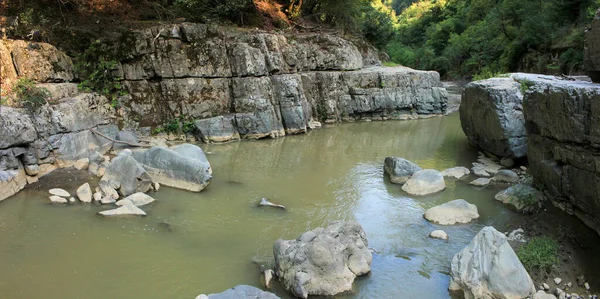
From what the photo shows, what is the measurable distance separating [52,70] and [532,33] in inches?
1127

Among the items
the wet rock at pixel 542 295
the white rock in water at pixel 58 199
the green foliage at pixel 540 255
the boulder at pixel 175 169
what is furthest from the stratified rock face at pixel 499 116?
the white rock in water at pixel 58 199

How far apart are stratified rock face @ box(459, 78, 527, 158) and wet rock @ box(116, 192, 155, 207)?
35.9 ft

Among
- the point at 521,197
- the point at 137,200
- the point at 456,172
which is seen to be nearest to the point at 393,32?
Answer: the point at 456,172

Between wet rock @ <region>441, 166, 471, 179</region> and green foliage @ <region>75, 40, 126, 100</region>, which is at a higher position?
green foliage @ <region>75, 40, 126, 100</region>

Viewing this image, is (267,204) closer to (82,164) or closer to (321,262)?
(321,262)

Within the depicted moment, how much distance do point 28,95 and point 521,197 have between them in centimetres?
1387

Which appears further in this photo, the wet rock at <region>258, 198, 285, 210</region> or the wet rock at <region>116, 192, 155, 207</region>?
the wet rock at <region>258, 198, 285, 210</region>

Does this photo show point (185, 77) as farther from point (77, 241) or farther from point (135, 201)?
point (77, 241)

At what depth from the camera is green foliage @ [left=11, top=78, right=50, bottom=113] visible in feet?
37.5

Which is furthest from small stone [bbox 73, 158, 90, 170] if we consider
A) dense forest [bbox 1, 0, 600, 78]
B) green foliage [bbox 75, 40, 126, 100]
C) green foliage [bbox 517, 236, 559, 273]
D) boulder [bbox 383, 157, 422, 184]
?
green foliage [bbox 517, 236, 559, 273]

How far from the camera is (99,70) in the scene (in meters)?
15.8

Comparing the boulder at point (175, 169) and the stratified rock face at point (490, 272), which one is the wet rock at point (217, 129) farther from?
the stratified rock face at point (490, 272)

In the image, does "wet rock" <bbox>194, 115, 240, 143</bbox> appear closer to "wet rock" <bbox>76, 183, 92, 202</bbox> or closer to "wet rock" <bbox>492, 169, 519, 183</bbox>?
"wet rock" <bbox>76, 183, 92, 202</bbox>

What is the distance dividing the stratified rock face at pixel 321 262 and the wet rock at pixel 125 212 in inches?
165
